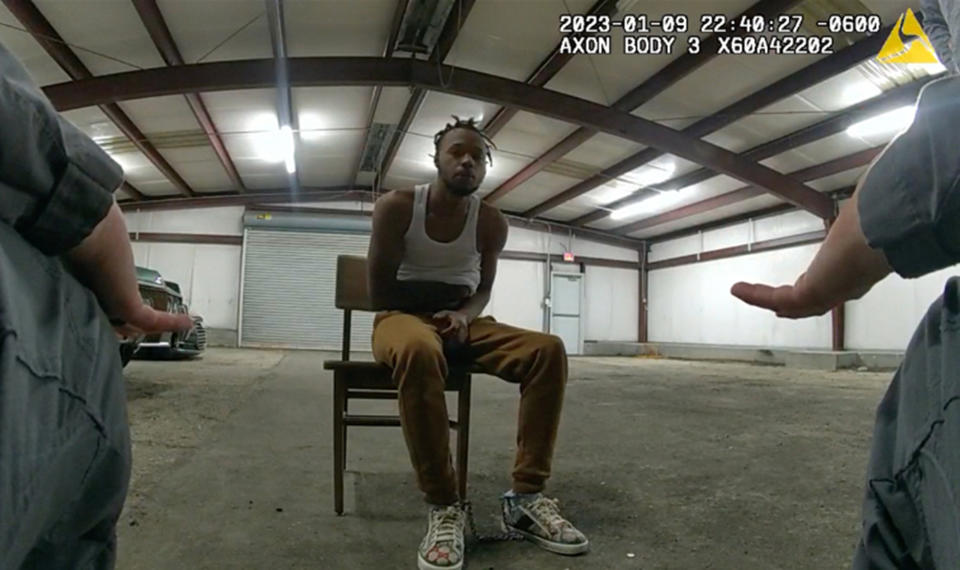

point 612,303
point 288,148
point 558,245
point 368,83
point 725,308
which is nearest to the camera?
point 368,83

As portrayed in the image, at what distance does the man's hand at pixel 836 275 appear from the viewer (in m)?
0.50

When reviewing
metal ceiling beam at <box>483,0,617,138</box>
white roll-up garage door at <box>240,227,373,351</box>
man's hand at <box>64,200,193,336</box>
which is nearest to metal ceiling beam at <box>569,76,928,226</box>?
metal ceiling beam at <box>483,0,617,138</box>

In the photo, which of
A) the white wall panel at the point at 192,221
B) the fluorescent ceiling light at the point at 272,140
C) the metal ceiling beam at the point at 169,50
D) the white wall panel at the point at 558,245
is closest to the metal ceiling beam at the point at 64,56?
the metal ceiling beam at the point at 169,50

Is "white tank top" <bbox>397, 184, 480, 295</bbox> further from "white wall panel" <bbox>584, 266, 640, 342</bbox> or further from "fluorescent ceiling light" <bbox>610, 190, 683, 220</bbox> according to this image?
"white wall panel" <bbox>584, 266, 640, 342</bbox>

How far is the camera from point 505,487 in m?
1.76

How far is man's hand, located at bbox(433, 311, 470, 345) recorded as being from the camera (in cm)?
147

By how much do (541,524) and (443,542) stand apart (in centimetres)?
25

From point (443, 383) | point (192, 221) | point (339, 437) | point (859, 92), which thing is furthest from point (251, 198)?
point (443, 383)

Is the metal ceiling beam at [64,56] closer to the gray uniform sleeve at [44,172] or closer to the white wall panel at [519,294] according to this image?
the gray uniform sleeve at [44,172]

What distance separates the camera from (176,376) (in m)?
4.49

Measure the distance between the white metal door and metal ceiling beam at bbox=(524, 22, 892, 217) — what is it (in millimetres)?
3576

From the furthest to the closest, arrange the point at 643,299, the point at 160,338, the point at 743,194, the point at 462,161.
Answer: the point at 643,299, the point at 743,194, the point at 160,338, the point at 462,161

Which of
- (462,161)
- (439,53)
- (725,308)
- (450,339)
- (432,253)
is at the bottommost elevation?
(450,339)

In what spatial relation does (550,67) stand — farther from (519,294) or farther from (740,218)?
(519,294)
